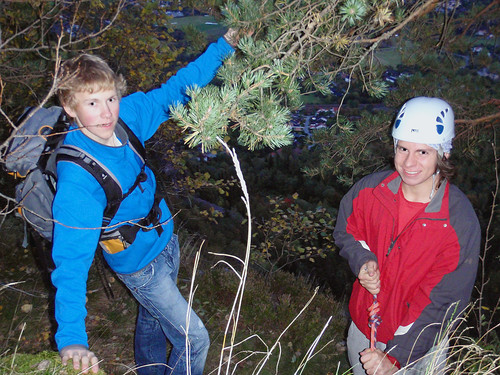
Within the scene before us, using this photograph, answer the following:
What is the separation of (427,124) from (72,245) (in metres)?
1.74

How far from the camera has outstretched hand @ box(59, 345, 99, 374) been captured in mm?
1578

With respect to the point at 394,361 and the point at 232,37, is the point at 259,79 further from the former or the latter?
the point at 394,361

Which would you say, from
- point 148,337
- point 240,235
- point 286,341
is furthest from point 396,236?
point 240,235

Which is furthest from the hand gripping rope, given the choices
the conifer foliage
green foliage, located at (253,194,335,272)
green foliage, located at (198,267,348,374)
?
green foliage, located at (253,194,335,272)

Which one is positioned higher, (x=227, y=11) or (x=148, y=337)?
(x=227, y=11)

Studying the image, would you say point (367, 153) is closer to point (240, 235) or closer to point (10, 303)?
point (10, 303)

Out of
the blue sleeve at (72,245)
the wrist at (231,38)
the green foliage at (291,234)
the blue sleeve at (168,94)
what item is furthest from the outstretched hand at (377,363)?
the green foliage at (291,234)

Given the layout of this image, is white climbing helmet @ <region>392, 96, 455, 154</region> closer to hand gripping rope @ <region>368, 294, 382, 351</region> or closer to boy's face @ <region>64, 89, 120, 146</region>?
hand gripping rope @ <region>368, 294, 382, 351</region>

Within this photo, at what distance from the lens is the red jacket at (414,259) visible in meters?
1.97

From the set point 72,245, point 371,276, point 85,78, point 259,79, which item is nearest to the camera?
point 259,79

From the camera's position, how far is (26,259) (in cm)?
518

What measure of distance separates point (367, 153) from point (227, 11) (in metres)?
2.56

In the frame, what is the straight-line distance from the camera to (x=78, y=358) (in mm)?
1590

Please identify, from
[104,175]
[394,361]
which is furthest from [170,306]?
[394,361]
